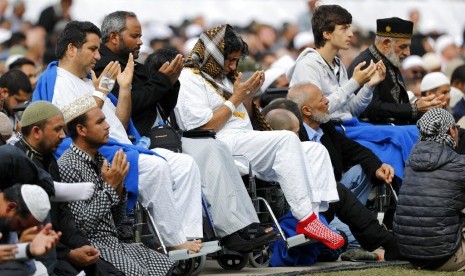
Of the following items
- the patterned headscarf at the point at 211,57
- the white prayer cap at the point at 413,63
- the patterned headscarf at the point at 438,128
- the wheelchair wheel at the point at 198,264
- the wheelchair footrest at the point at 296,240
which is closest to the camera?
the wheelchair wheel at the point at 198,264

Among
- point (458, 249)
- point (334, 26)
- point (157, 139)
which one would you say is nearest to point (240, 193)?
point (157, 139)

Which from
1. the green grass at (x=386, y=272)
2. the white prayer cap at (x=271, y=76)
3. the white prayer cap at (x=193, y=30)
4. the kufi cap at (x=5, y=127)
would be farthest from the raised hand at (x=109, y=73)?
the white prayer cap at (x=193, y=30)

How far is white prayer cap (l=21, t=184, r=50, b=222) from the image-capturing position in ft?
28.4

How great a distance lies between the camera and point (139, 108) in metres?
11.9

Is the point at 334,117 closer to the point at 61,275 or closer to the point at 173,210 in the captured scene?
the point at 173,210

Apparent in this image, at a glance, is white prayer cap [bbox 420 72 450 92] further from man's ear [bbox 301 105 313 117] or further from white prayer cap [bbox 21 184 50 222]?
white prayer cap [bbox 21 184 50 222]

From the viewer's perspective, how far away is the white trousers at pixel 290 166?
12.1 m

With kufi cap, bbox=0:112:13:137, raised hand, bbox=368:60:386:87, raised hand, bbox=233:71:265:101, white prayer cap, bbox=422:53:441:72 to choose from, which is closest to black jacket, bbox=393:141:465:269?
raised hand, bbox=233:71:265:101

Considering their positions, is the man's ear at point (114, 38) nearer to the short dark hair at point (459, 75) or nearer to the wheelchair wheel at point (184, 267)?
the wheelchair wheel at point (184, 267)

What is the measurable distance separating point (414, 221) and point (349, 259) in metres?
1.27

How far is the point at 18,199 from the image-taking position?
28.3ft

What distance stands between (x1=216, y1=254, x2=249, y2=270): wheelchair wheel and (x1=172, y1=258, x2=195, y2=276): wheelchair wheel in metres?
0.58

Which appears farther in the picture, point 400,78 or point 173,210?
point 400,78

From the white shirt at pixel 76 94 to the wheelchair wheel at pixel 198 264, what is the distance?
1062mm
